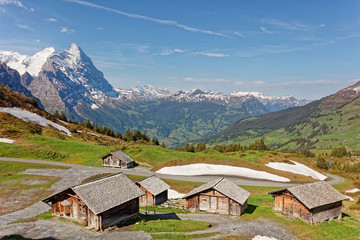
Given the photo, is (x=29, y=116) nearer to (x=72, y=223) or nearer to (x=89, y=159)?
(x=89, y=159)

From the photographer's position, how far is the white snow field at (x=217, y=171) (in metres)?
85.9

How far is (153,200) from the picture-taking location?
53.2 m

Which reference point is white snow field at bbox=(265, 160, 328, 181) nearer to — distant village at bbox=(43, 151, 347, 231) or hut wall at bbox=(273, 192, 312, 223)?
distant village at bbox=(43, 151, 347, 231)

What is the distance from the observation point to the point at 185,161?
9619 centimetres

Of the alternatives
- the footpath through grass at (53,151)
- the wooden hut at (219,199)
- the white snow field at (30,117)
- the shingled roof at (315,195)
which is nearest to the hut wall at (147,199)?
the wooden hut at (219,199)

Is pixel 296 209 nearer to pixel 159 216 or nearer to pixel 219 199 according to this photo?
pixel 219 199

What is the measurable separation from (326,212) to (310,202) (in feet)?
15.9

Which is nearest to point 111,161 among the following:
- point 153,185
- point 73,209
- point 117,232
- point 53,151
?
point 53,151

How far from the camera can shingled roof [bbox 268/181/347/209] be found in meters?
42.1

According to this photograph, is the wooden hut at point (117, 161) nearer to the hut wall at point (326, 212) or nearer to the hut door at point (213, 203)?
the hut door at point (213, 203)

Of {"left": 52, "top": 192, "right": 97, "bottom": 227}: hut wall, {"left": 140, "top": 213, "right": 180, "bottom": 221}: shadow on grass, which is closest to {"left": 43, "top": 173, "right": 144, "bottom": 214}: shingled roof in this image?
{"left": 52, "top": 192, "right": 97, "bottom": 227}: hut wall

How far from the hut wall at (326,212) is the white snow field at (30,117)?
399 feet

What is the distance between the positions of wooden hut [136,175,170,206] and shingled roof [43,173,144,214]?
522 inches

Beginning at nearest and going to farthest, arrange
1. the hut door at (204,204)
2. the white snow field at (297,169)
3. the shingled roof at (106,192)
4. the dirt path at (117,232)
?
the dirt path at (117,232) → the shingled roof at (106,192) → the hut door at (204,204) → the white snow field at (297,169)
